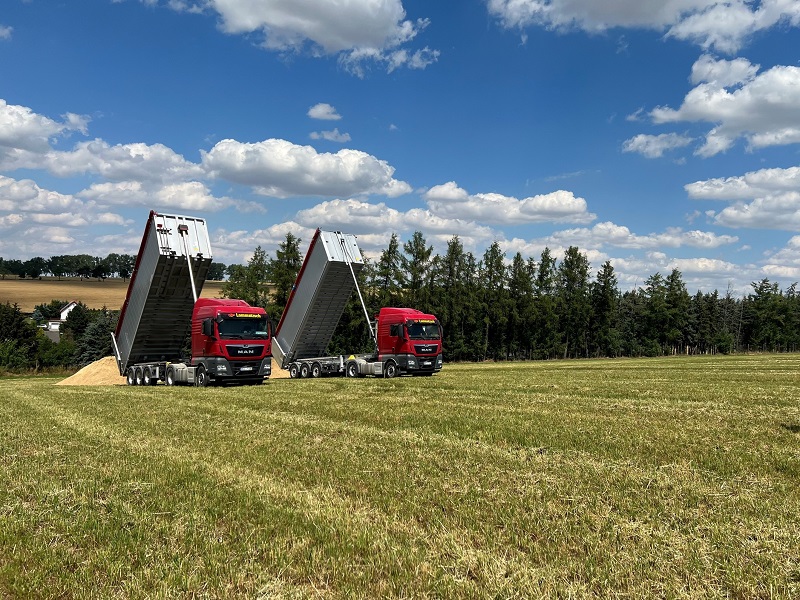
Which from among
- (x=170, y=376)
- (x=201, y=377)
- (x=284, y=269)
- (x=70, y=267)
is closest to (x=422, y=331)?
(x=201, y=377)

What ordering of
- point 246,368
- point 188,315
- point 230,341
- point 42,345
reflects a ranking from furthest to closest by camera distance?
point 42,345, point 188,315, point 246,368, point 230,341

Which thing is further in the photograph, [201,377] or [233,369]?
[201,377]

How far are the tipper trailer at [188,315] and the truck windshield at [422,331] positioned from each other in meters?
6.88

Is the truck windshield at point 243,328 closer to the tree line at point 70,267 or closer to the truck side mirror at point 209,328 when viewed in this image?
the truck side mirror at point 209,328

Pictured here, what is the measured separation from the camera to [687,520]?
522cm

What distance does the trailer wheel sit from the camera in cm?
2733

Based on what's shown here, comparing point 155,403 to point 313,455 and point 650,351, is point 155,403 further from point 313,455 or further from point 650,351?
point 650,351

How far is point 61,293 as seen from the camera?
11781 centimetres

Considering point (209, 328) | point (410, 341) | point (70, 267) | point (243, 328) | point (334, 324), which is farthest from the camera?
point (70, 267)

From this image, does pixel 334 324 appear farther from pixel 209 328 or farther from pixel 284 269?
pixel 284 269

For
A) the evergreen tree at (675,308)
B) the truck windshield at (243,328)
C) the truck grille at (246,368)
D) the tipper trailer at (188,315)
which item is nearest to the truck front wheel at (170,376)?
the tipper trailer at (188,315)

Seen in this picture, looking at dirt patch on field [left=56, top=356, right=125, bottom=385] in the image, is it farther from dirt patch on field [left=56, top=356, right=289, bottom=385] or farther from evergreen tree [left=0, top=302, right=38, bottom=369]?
evergreen tree [left=0, top=302, right=38, bottom=369]

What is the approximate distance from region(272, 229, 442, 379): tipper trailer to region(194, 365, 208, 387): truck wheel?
19.3 feet

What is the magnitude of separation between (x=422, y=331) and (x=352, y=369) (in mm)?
3998
